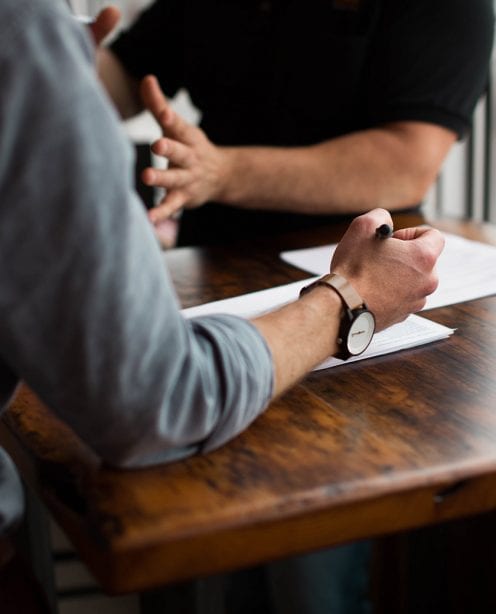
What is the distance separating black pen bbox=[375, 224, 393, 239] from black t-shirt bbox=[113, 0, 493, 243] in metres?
0.76

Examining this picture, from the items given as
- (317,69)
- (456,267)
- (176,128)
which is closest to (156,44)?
(317,69)

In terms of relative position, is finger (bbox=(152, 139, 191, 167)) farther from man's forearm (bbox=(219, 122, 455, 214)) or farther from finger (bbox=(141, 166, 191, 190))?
man's forearm (bbox=(219, 122, 455, 214))

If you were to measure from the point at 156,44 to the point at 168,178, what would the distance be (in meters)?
0.73

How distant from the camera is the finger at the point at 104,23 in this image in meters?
1.45

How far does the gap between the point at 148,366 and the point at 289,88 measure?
1181 millimetres

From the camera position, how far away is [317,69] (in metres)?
1.70

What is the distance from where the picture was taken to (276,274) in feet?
4.38

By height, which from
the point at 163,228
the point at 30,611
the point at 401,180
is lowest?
the point at 163,228

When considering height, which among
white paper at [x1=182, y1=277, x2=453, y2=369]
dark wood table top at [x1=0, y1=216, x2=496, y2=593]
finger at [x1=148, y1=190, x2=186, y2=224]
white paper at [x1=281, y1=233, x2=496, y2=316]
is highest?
finger at [x1=148, y1=190, x2=186, y2=224]

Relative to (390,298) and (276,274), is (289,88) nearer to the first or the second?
(276,274)

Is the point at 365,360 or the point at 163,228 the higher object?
the point at 365,360

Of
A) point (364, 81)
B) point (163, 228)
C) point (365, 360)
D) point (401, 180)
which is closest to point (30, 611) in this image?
point (365, 360)

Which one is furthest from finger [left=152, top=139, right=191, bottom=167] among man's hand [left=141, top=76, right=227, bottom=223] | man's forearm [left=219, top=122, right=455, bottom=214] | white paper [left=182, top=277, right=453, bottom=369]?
white paper [left=182, top=277, right=453, bottom=369]

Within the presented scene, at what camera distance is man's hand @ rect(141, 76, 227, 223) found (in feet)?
4.56
